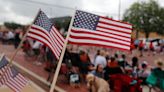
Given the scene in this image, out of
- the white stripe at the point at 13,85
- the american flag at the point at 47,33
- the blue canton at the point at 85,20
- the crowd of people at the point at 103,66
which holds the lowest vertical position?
the crowd of people at the point at 103,66

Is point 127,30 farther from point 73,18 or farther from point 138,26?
point 138,26

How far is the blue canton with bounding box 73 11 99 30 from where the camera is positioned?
6.98 m

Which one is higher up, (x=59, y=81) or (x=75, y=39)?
(x=75, y=39)

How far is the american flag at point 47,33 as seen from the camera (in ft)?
23.8

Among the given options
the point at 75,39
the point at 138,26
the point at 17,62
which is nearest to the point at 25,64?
the point at 17,62

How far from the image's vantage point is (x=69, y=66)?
49.9ft

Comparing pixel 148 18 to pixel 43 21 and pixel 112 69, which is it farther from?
pixel 43 21

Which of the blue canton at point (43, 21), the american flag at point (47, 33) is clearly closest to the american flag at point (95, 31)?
the american flag at point (47, 33)

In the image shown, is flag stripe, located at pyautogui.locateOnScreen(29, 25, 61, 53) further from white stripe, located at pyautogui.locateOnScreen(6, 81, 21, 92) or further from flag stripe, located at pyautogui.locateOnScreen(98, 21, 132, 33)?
white stripe, located at pyautogui.locateOnScreen(6, 81, 21, 92)

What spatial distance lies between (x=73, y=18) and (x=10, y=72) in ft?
7.84

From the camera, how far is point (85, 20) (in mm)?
7039

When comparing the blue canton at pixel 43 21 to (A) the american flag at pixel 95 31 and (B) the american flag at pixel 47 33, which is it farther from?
(A) the american flag at pixel 95 31

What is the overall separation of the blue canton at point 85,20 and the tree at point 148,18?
60.5 meters

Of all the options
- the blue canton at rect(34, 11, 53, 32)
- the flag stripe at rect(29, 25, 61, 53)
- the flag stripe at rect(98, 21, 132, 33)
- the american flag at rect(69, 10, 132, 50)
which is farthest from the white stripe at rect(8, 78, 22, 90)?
the flag stripe at rect(98, 21, 132, 33)
